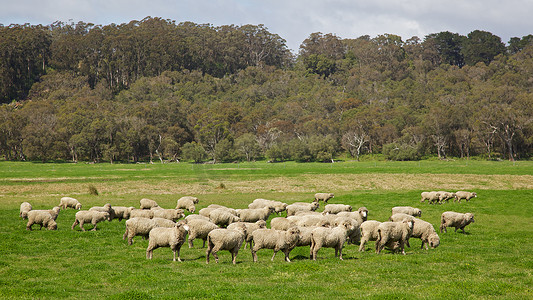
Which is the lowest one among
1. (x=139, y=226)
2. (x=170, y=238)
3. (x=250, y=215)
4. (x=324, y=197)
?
(x=324, y=197)

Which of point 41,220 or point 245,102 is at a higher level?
point 245,102

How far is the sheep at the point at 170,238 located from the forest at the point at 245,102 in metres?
89.2

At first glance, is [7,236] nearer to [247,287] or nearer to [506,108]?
[247,287]

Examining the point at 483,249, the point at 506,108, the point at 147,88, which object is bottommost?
the point at 483,249

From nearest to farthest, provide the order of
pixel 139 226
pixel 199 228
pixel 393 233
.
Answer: pixel 199 228, pixel 393 233, pixel 139 226

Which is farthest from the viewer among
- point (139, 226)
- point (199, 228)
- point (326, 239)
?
point (139, 226)

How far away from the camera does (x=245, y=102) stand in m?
151

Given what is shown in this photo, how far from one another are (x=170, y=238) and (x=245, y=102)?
137013 mm

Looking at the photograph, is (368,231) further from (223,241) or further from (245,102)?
(245,102)

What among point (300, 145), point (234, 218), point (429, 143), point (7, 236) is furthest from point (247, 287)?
point (429, 143)

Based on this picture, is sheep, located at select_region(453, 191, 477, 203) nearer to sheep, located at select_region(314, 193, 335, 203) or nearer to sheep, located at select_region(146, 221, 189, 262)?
sheep, located at select_region(314, 193, 335, 203)

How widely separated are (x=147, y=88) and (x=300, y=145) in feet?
258

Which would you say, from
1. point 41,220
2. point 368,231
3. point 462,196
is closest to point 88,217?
point 41,220

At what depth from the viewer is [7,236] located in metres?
18.8
